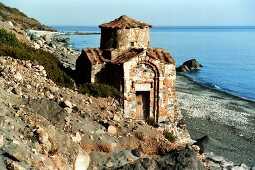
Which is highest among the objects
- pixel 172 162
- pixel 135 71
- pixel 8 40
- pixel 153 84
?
pixel 8 40

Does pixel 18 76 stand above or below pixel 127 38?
below

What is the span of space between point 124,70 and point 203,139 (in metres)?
7.68

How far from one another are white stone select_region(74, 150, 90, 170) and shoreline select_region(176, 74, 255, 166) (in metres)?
12.1

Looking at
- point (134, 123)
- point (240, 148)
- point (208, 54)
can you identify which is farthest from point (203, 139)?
point (208, 54)

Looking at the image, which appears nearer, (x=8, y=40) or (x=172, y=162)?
(x=172, y=162)

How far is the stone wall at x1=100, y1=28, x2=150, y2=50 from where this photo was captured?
23619 mm

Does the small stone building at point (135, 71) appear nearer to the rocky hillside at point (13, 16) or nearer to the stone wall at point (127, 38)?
the stone wall at point (127, 38)

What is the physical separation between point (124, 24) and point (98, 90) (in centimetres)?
430

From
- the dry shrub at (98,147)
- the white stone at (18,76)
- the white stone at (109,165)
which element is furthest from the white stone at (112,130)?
the white stone at (18,76)

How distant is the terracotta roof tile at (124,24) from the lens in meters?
23.6

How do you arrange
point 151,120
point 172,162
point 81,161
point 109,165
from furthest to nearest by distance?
point 151,120, point 109,165, point 172,162, point 81,161

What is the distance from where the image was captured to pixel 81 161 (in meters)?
13.5

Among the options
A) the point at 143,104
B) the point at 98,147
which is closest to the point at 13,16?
the point at 143,104

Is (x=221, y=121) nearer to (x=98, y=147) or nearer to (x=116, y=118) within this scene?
(x=116, y=118)
